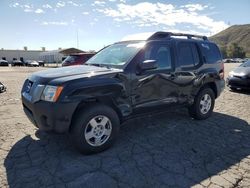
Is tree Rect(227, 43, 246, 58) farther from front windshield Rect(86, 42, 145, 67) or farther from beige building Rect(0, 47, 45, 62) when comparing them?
front windshield Rect(86, 42, 145, 67)

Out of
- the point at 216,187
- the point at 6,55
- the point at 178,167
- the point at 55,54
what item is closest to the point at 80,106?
the point at 178,167

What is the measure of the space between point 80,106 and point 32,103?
0.75m

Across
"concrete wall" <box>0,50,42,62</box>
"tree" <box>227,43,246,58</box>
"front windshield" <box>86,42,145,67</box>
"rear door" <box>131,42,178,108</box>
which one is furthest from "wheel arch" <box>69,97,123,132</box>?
"tree" <box>227,43,246,58</box>

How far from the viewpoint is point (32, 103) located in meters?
3.89

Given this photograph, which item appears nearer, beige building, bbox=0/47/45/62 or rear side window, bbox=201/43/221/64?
rear side window, bbox=201/43/221/64

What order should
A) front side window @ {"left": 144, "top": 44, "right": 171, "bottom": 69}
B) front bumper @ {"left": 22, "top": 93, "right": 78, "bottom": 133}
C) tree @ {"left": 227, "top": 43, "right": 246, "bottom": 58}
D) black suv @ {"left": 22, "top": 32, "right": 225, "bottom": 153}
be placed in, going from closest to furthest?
front bumper @ {"left": 22, "top": 93, "right": 78, "bottom": 133} → black suv @ {"left": 22, "top": 32, "right": 225, "bottom": 153} → front side window @ {"left": 144, "top": 44, "right": 171, "bottom": 69} → tree @ {"left": 227, "top": 43, "right": 246, "bottom": 58}

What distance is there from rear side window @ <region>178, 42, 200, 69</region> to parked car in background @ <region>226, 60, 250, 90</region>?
5.23 m

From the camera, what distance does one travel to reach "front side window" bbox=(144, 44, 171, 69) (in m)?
4.78

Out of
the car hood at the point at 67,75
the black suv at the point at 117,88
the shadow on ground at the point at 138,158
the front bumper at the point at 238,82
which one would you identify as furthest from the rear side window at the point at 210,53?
the front bumper at the point at 238,82

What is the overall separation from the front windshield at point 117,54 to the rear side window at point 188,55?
3.62ft

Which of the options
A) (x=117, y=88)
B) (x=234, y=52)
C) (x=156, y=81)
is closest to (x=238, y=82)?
(x=156, y=81)

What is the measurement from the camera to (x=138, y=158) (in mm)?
4016

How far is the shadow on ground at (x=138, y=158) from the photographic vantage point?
11.1 feet

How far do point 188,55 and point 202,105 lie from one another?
1334 mm
